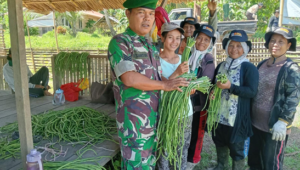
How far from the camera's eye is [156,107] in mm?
2008

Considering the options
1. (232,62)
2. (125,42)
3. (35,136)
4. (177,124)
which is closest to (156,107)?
(177,124)

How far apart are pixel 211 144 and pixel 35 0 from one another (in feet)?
16.8

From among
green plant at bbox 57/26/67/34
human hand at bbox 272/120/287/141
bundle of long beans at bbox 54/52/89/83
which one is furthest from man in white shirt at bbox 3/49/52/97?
green plant at bbox 57/26/67/34

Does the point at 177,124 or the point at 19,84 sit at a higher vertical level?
the point at 19,84

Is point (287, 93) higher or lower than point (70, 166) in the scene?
higher

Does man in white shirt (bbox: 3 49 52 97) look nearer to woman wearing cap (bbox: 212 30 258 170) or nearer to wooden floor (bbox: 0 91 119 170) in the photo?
wooden floor (bbox: 0 91 119 170)

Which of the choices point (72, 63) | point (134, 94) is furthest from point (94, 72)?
point (134, 94)

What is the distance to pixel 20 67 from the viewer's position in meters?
1.56

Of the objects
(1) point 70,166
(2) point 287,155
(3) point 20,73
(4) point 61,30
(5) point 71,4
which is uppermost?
(4) point 61,30

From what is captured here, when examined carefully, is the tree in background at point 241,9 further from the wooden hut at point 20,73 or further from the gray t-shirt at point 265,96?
the wooden hut at point 20,73

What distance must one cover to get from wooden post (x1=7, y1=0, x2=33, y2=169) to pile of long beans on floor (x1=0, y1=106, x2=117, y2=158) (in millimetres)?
998

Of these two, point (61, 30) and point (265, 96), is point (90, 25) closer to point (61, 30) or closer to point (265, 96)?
point (61, 30)

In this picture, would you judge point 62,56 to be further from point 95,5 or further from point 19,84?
point 19,84

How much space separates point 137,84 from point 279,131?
1.60m
